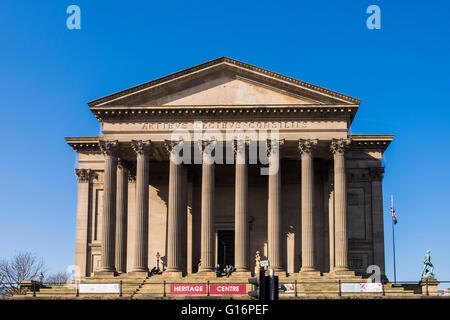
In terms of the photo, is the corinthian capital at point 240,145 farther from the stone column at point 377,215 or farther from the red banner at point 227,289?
the red banner at point 227,289

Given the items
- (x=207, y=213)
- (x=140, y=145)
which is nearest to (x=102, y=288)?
(x=207, y=213)

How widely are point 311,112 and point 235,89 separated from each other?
6.91 m

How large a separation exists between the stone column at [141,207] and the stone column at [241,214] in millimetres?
7552

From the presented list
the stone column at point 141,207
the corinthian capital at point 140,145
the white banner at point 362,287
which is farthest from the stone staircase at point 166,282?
the corinthian capital at point 140,145

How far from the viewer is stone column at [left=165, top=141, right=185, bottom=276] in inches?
2282

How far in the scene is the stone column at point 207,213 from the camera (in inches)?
2295

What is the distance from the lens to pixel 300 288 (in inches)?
2110

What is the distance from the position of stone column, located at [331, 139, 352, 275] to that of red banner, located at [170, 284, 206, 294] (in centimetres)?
1345

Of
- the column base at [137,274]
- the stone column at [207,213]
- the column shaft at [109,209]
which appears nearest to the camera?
the column base at [137,274]

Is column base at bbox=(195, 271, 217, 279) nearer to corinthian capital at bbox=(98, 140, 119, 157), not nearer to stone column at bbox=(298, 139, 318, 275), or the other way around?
stone column at bbox=(298, 139, 318, 275)

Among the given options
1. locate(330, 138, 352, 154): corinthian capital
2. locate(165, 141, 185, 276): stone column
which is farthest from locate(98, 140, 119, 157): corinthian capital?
locate(330, 138, 352, 154): corinthian capital

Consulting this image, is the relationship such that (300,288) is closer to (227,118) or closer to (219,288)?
(219,288)

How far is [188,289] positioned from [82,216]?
72.3 feet
